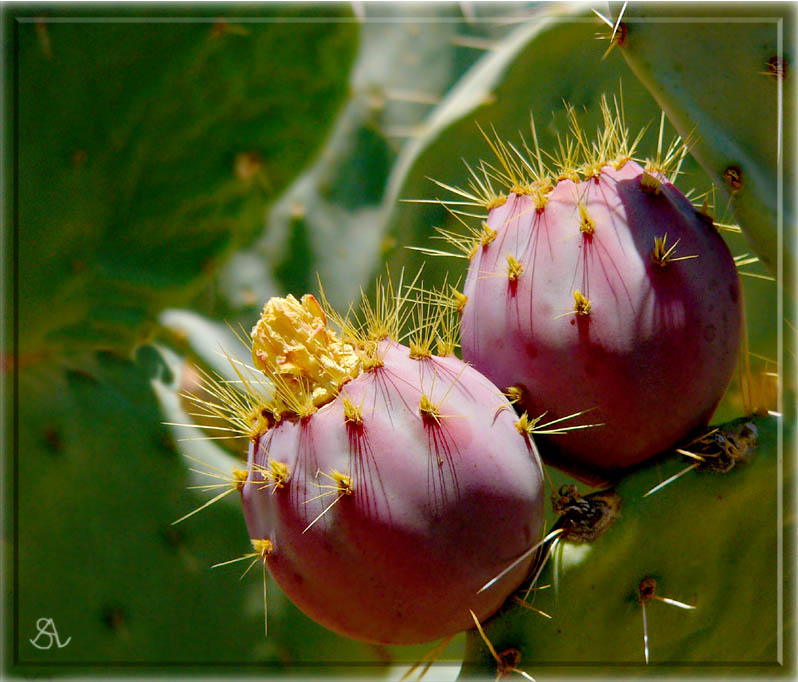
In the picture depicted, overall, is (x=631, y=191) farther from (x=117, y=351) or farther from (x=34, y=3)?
(x=117, y=351)

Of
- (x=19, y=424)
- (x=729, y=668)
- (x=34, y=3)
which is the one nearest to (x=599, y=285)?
(x=729, y=668)

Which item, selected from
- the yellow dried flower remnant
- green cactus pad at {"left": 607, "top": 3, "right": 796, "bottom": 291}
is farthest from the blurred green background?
the yellow dried flower remnant

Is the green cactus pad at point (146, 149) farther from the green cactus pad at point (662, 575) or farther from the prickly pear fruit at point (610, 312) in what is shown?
the green cactus pad at point (662, 575)

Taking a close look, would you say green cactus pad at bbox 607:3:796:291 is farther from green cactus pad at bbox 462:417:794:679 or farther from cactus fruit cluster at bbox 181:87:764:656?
green cactus pad at bbox 462:417:794:679

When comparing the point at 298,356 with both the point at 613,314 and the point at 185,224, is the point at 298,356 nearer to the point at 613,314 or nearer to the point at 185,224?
the point at 613,314

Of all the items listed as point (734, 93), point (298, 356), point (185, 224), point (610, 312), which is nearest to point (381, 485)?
point (298, 356)
